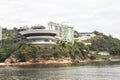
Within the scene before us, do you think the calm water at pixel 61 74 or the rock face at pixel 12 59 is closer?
the calm water at pixel 61 74

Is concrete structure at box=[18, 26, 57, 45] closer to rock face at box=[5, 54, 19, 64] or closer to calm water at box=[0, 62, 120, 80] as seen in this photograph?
rock face at box=[5, 54, 19, 64]

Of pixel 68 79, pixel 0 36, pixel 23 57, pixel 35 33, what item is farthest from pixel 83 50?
pixel 68 79

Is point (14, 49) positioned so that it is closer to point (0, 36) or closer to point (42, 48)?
point (42, 48)

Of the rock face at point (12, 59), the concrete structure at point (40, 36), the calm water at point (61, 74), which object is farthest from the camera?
the concrete structure at point (40, 36)

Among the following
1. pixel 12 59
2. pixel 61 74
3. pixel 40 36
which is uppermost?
pixel 40 36

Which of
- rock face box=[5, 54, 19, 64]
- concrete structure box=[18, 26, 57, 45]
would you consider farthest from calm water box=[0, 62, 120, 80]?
concrete structure box=[18, 26, 57, 45]

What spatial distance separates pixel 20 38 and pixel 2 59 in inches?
952

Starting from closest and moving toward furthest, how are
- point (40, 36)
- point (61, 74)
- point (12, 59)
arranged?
point (61, 74), point (12, 59), point (40, 36)

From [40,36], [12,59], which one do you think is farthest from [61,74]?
[40,36]

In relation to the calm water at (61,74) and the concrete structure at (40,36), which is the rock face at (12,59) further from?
the calm water at (61,74)

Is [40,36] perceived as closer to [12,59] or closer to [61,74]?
[12,59]

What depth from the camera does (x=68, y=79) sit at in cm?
6009

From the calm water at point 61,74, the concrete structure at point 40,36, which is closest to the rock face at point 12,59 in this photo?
the concrete structure at point 40,36

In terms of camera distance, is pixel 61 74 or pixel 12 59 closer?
pixel 61 74
